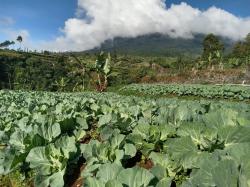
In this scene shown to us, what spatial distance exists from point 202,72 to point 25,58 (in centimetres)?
5930

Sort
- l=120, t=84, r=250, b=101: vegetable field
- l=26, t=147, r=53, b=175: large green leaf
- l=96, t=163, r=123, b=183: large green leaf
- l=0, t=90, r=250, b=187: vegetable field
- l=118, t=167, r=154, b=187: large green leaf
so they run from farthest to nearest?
1. l=120, t=84, r=250, b=101: vegetable field
2. l=26, t=147, r=53, b=175: large green leaf
3. l=96, t=163, r=123, b=183: large green leaf
4. l=118, t=167, r=154, b=187: large green leaf
5. l=0, t=90, r=250, b=187: vegetable field

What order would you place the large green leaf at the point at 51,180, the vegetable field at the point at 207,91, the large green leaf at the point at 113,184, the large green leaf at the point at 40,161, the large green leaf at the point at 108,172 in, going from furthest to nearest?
the vegetable field at the point at 207,91, the large green leaf at the point at 40,161, the large green leaf at the point at 51,180, the large green leaf at the point at 108,172, the large green leaf at the point at 113,184

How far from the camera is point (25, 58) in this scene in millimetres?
99000

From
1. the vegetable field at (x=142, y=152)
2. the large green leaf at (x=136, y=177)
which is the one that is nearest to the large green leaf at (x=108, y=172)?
the vegetable field at (x=142, y=152)


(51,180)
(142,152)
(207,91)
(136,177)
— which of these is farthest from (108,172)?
(207,91)

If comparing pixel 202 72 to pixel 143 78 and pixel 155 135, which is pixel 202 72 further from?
pixel 155 135

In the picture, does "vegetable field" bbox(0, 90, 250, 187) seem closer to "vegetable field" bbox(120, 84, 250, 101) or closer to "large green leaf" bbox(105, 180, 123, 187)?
"large green leaf" bbox(105, 180, 123, 187)

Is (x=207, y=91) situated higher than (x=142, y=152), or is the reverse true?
(x=142, y=152)

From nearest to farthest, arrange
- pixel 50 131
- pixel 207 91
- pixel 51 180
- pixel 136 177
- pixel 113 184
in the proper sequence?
pixel 113 184
pixel 136 177
pixel 51 180
pixel 50 131
pixel 207 91

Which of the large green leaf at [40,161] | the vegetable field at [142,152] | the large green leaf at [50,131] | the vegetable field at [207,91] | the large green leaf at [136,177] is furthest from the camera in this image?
the vegetable field at [207,91]

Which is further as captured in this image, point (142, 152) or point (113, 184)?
point (142, 152)

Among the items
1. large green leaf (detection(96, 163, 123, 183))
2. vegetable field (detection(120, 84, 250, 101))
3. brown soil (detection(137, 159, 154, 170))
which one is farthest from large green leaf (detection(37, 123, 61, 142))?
vegetable field (detection(120, 84, 250, 101))

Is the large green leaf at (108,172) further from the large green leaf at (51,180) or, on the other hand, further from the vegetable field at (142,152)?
the large green leaf at (51,180)

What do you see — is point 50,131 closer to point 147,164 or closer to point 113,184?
point 147,164
